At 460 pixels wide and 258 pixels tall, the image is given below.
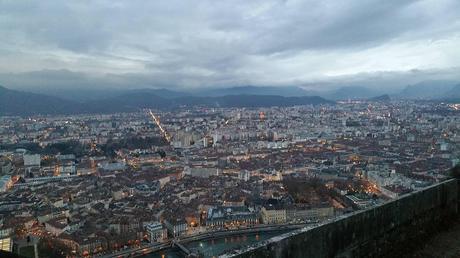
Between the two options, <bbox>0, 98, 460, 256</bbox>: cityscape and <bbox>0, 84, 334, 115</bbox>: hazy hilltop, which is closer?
<bbox>0, 98, 460, 256</bbox>: cityscape

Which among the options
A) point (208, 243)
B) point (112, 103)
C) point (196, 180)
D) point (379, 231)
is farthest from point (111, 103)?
point (379, 231)

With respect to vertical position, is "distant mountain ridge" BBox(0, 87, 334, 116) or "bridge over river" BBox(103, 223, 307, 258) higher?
"distant mountain ridge" BBox(0, 87, 334, 116)

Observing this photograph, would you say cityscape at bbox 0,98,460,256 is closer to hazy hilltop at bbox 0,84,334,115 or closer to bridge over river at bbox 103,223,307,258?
bridge over river at bbox 103,223,307,258

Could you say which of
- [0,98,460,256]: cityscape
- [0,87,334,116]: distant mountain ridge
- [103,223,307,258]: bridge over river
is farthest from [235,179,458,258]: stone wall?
Result: [0,87,334,116]: distant mountain ridge

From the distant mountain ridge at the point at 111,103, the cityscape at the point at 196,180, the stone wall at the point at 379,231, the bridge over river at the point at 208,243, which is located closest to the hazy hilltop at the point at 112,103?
the distant mountain ridge at the point at 111,103

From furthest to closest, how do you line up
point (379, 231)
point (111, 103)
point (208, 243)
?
point (111, 103) < point (208, 243) < point (379, 231)

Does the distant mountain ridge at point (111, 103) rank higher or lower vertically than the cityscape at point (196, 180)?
higher

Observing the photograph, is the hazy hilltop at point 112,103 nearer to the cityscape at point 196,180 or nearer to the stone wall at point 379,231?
the cityscape at point 196,180

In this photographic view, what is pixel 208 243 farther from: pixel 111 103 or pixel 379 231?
pixel 111 103
